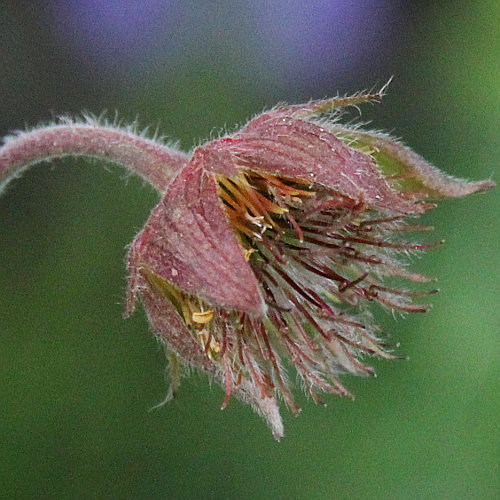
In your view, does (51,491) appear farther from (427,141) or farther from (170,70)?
(427,141)

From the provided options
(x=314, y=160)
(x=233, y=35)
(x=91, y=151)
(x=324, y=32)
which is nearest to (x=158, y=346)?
(x=91, y=151)

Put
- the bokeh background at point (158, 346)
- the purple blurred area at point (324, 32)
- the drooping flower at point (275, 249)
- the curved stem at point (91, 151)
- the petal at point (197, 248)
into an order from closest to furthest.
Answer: the petal at point (197, 248) < the drooping flower at point (275, 249) < the curved stem at point (91, 151) < the bokeh background at point (158, 346) < the purple blurred area at point (324, 32)

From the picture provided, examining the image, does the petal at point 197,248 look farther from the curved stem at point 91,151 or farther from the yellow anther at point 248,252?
the curved stem at point 91,151

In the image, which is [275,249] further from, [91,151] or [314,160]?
[91,151]

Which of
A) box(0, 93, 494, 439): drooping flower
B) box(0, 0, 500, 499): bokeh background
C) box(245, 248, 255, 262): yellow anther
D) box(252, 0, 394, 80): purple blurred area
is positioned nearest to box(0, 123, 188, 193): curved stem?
box(0, 93, 494, 439): drooping flower

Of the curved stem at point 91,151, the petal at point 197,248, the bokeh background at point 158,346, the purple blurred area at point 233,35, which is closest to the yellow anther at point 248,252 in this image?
the petal at point 197,248

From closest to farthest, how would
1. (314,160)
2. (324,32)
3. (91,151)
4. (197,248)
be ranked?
(197,248) → (314,160) → (91,151) → (324,32)

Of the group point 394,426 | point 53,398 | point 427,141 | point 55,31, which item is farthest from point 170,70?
point 394,426
